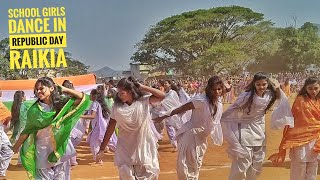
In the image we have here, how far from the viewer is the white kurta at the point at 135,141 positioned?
6.04 m

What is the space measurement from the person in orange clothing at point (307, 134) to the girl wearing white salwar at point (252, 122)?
18 cm

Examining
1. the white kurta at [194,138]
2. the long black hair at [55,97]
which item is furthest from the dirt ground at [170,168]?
the long black hair at [55,97]

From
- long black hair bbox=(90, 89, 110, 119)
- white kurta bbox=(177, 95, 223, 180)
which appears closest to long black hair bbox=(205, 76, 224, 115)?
white kurta bbox=(177, 95, 223, 180)

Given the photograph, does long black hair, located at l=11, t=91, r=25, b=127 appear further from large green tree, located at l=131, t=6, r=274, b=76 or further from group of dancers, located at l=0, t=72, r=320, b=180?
large green tree, located at l=131, t=6, r=274, b=76

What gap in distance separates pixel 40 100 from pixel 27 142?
54cm

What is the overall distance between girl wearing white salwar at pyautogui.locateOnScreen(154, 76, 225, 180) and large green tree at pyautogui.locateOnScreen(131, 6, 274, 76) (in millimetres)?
47809

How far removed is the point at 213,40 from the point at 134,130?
52392mm

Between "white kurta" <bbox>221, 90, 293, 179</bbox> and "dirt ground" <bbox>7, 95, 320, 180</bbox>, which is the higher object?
"white kurta" <bbox>221, 90, 293, 179</bbox>

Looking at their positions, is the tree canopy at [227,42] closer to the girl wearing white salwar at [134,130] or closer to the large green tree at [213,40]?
the large green tree at [213,40]

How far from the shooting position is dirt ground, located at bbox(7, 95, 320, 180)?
930cm

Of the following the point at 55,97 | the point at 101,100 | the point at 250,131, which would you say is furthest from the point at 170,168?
the point at 55,97

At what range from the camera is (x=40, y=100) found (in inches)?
238

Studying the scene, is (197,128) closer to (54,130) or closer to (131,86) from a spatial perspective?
(131,86)

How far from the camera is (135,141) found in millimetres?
6129
